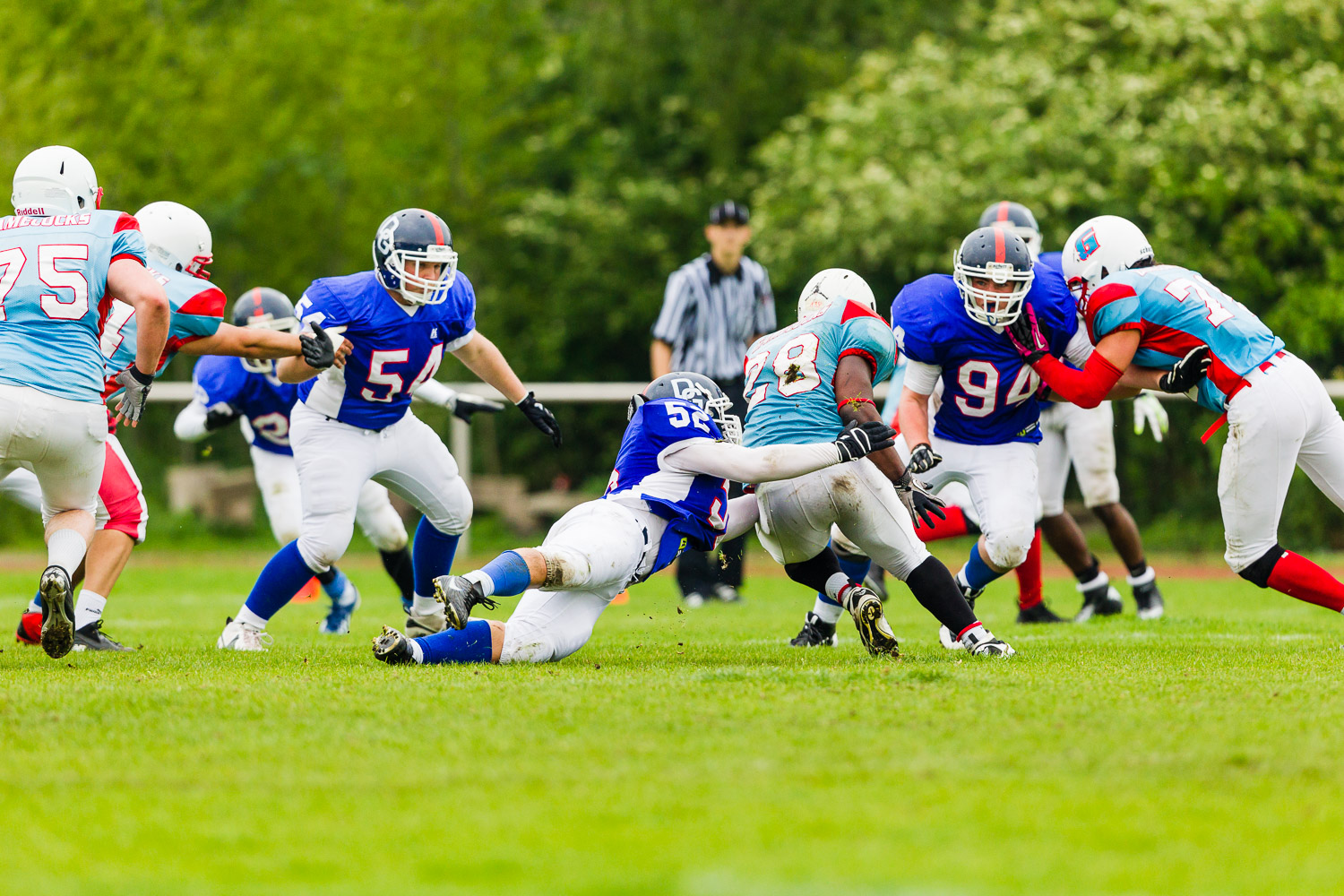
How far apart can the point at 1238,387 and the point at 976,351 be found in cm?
100

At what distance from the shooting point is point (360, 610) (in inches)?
337

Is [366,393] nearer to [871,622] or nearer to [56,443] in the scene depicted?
[56,443]

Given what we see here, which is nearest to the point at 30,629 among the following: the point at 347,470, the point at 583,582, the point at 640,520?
the point at 347,470

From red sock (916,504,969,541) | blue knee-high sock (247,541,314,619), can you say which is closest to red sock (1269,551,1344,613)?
red sock (916,504,969,541)

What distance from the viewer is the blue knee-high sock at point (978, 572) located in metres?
6.13

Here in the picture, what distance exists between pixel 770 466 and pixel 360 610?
4337 mm

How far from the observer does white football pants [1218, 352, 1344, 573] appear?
527 centimetres

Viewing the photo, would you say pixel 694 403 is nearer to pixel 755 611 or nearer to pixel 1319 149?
pixel 755 611

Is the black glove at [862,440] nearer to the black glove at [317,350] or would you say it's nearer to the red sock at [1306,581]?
the red sock at [1306,581]

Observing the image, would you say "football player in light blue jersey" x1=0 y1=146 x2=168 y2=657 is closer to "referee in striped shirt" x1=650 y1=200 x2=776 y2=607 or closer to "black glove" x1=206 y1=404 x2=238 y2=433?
"black glove" x1=206 y1=404 x2=238 y2=433

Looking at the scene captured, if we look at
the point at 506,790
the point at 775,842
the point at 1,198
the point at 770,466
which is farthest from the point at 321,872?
the point at 1,198

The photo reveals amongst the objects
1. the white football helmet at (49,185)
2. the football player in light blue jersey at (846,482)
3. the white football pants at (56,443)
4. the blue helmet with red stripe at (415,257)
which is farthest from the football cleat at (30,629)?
the football player in light blue jersey at (846,482)

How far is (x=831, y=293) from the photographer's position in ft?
18.2

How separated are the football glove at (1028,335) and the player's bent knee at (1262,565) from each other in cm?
104
